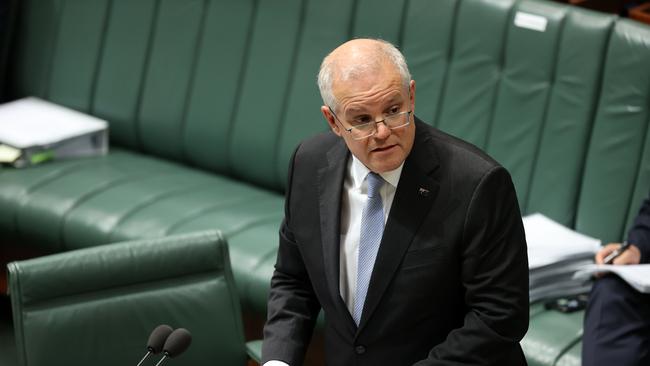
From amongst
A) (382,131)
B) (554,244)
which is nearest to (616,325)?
(554,244)

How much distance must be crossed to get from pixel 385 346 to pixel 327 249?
0.82 feet

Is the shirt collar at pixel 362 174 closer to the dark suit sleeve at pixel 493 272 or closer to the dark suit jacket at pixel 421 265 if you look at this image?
the dark suit jacket at pixel 421 265

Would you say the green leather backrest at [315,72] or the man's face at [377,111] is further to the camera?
the green leather backrest at [315,72]

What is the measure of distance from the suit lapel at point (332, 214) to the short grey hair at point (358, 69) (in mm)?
215

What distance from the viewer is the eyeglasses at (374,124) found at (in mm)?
2324

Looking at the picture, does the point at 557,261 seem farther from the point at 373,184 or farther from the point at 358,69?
the point at 358,69

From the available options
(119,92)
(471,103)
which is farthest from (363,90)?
(119,92)

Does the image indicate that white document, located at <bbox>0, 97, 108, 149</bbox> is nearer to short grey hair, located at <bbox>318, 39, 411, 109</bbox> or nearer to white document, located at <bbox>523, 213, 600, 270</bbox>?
white document, located at <bbox>523, 213, 600, 270</bbox>

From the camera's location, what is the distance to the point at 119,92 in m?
5.07

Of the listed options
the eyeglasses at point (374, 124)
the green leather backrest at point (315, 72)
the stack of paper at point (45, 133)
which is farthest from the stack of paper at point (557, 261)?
the stack of paper at point (45, 133)

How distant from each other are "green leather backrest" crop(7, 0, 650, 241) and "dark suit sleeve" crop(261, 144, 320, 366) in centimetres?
156

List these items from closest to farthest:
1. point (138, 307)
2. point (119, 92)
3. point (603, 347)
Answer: point (138, 307) → point (603, 347) → point (119, 92)

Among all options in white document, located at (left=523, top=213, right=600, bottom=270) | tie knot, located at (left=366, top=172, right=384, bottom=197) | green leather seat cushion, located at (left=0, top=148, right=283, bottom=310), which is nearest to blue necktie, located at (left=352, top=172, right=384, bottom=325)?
tie knot, located at (left=366, top=172, right=384, bottom=197)

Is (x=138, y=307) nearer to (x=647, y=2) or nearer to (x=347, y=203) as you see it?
(x=347, y=203)
